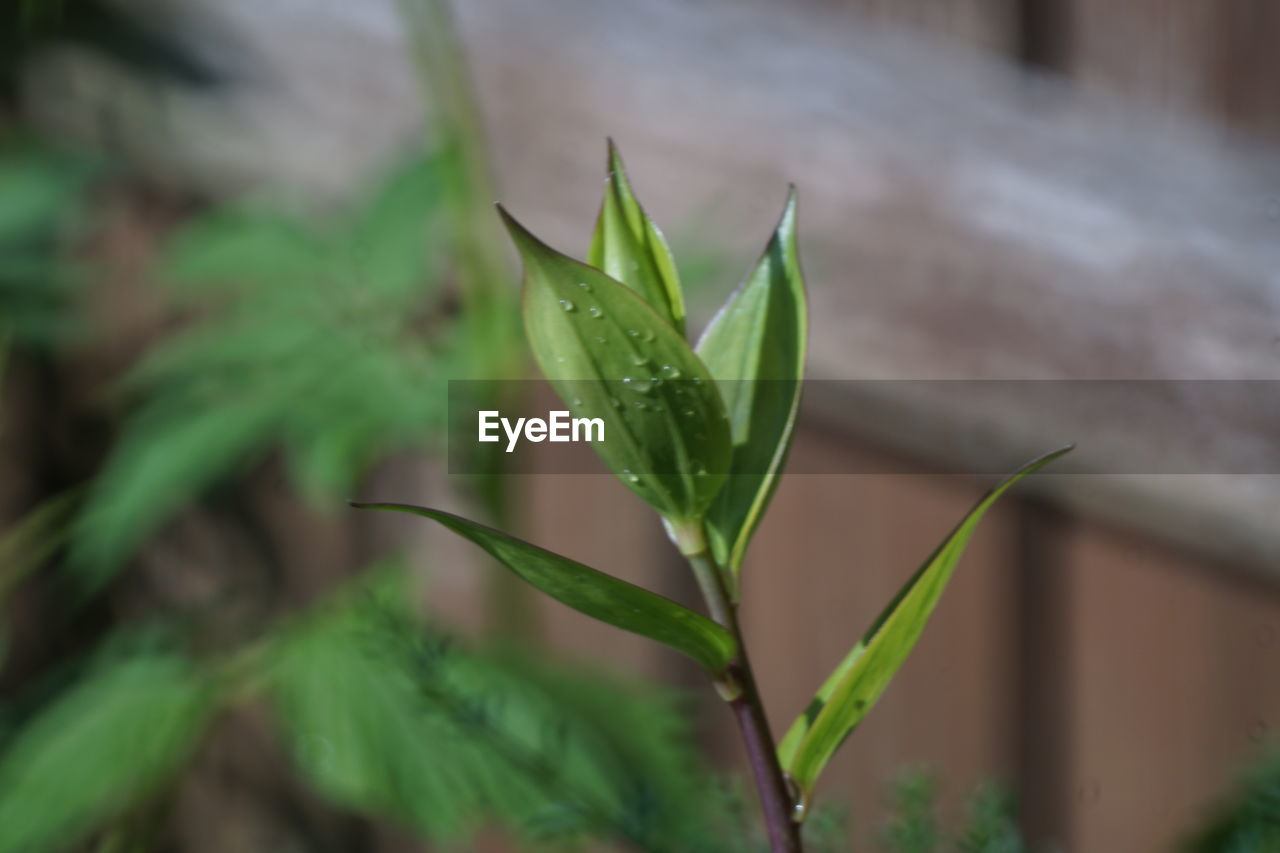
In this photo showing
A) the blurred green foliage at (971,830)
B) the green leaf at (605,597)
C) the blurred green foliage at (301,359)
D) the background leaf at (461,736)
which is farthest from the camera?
the blurred green foliage at (301,359)

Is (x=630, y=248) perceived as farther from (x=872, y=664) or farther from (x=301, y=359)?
(x=301, y=359)

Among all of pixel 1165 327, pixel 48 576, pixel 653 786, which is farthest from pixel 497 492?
pixel 48 576

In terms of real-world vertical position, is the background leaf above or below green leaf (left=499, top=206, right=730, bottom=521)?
below

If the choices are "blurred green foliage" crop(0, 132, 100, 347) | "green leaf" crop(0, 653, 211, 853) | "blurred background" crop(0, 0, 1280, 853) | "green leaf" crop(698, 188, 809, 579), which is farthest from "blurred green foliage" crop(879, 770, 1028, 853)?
"blurred green foliage" crop(0, 132, 100, 347)

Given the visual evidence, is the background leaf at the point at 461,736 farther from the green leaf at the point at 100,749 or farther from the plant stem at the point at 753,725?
the plant stem at the point at 753,725

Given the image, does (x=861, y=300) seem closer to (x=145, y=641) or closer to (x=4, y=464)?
(x=145, y=641)

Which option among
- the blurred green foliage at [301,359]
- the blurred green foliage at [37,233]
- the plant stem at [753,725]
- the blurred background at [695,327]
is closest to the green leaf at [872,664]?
the plant stem at [753,725]

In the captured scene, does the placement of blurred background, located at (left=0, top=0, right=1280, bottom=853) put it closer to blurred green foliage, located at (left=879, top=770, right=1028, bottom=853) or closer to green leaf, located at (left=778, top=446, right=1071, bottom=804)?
blurred green foliage, located at (left=879, top=770, right=1028, bottom=853)
